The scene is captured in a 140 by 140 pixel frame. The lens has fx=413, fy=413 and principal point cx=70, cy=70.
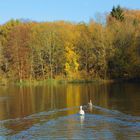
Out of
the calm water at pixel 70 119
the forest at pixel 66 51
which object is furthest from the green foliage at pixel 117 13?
the calm water at pixel 70 119

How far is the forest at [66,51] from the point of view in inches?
3342

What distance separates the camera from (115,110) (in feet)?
127

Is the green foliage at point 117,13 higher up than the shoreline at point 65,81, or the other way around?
the green foliage at point 117,13

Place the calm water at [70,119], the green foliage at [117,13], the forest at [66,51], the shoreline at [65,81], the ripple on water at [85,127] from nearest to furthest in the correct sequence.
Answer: the ripple on water at [85,127]
the calm water at [70,119]
the shoreline at [65,81]
the forest at [66,51]
the green foliage at [117,13]

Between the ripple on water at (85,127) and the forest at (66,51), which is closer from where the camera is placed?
the ripple on water at (85,127)

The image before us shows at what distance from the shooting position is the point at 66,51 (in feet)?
293

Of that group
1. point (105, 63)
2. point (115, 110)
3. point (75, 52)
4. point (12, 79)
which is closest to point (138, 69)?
point (105, 63)

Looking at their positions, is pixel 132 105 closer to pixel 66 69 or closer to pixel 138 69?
pixel 138 69

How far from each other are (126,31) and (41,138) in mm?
59758

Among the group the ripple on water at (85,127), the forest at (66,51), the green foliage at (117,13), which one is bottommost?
the ripple on water at (85,127)

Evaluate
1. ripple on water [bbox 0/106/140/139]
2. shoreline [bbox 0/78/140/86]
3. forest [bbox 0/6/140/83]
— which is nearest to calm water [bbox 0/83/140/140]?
ripple on water [bbox 0/106/140/139]

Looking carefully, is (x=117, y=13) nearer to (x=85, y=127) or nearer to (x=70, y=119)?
(x=70, y=119)

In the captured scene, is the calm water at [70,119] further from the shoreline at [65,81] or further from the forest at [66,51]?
the forest at [66,51]

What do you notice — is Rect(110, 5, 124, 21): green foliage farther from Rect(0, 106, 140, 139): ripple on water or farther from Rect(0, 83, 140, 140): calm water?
Rect(0, 106, 140, 139): ripple on water
